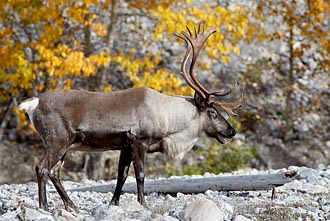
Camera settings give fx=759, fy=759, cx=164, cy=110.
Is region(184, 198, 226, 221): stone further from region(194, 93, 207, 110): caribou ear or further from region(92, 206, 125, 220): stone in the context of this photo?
region(194, 93, 207, 110): caribou ear

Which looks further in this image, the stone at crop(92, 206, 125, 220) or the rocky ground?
the stone at crop(92, 206, 125, 220)

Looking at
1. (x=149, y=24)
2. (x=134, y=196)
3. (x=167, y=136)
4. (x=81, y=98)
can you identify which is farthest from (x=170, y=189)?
(x=149, y=24)

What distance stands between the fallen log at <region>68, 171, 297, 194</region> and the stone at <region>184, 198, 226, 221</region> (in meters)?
2.85

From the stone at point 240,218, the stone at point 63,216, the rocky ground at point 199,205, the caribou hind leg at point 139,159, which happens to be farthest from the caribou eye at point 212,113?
the stone at point 63,216

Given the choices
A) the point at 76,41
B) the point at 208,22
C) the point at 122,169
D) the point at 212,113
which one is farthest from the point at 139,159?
the point at 76,41

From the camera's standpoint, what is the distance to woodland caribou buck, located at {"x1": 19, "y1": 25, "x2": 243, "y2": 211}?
Answer: 8.48 m

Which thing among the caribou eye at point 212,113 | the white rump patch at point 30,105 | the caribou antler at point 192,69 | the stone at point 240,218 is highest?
the caribou antler at point 192,69

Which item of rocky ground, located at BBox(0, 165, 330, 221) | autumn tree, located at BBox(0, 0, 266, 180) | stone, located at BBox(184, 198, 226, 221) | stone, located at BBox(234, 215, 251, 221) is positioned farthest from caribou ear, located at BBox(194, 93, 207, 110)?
autumn tree, located at BBox(0, 0, 266, 180)

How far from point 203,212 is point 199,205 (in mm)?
96

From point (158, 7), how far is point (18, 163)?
5.80 meters

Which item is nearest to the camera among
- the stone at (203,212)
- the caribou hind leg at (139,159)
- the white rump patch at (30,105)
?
the stone at (203,212)

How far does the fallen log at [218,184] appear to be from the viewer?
33.6 feet

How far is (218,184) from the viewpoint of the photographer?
10617 millimetres

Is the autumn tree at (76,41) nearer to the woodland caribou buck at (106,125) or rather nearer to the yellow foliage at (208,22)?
the yellow foliage at (208,22)
